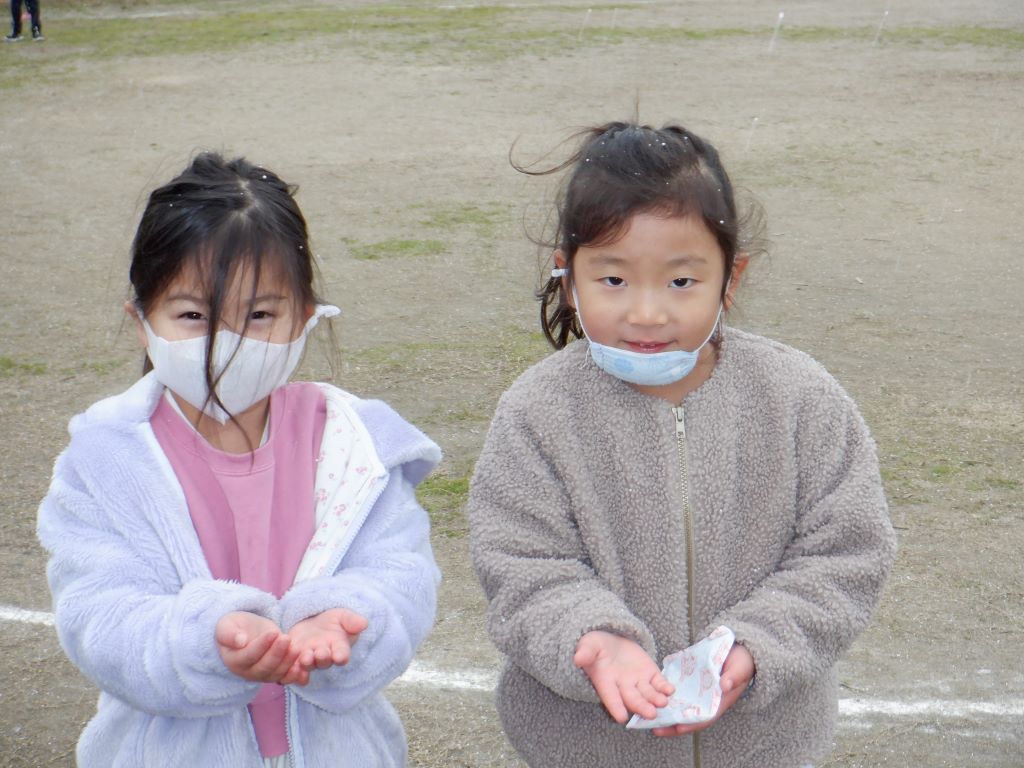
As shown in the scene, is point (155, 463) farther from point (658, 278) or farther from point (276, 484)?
point (658, 278)

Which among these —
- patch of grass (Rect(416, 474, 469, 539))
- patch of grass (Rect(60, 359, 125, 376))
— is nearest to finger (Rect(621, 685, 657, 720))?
patch of grass (Rect(416, 474, 469, 539))

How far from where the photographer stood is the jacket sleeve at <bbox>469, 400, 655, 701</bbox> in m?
2.00

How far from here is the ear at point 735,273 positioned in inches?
86.0

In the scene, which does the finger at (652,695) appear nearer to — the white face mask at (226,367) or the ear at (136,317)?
the white face mask at (226,367)

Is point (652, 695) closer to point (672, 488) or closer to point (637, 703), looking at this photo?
point (637, 703)

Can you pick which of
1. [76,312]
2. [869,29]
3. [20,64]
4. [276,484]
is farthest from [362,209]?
[869,29]

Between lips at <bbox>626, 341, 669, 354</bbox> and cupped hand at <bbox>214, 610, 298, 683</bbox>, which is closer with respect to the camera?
cupped hand at <bbox>214, 610, 298, 683</bbox>

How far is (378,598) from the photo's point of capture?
203 centimetres

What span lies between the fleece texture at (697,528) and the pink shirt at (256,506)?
29 centimetres

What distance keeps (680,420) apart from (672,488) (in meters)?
0.12

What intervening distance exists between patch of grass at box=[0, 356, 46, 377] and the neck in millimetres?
3394

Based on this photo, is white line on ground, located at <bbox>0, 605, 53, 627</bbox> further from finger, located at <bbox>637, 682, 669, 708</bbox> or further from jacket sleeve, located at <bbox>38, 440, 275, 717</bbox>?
finger, located at <bbox>637, 682, 669, 708</bbox>

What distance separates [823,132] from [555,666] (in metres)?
8.10

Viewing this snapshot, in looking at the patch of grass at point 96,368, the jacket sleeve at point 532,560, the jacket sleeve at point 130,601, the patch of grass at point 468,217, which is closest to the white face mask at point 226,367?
the jacket sleeve at point 130,601
